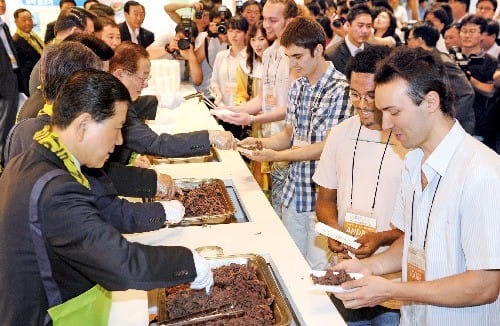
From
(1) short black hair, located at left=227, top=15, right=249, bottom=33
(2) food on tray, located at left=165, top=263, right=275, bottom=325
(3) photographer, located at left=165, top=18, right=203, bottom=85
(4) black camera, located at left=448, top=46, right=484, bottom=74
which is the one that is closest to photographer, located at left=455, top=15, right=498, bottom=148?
(4) black camera, located at left=448, top=46, right=484, bottom=74

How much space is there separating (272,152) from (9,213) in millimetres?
1522

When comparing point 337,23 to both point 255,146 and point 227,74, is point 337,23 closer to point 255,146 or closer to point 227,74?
point 227,74

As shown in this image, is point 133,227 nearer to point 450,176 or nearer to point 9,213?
point 9,213

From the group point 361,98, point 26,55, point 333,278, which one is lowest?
point 333,278

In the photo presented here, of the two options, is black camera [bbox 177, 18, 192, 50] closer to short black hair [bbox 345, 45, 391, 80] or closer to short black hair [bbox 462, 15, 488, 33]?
short black hair [bbox 462, 15, 488, 33]

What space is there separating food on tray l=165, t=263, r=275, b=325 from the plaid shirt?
0.92 meters

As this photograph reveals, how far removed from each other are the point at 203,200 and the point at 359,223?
730mm

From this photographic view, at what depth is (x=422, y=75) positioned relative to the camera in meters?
1.41

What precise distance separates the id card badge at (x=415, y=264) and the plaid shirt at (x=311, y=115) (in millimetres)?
1038

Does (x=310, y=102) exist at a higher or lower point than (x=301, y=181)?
higher

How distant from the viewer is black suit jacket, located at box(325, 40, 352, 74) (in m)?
4.15

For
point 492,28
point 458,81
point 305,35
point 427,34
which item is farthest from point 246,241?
point 492,28

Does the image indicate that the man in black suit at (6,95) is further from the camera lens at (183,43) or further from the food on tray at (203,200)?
the food on tray at (203,200)

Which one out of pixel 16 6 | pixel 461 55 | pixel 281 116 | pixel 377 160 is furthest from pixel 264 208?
pixel 16 6
